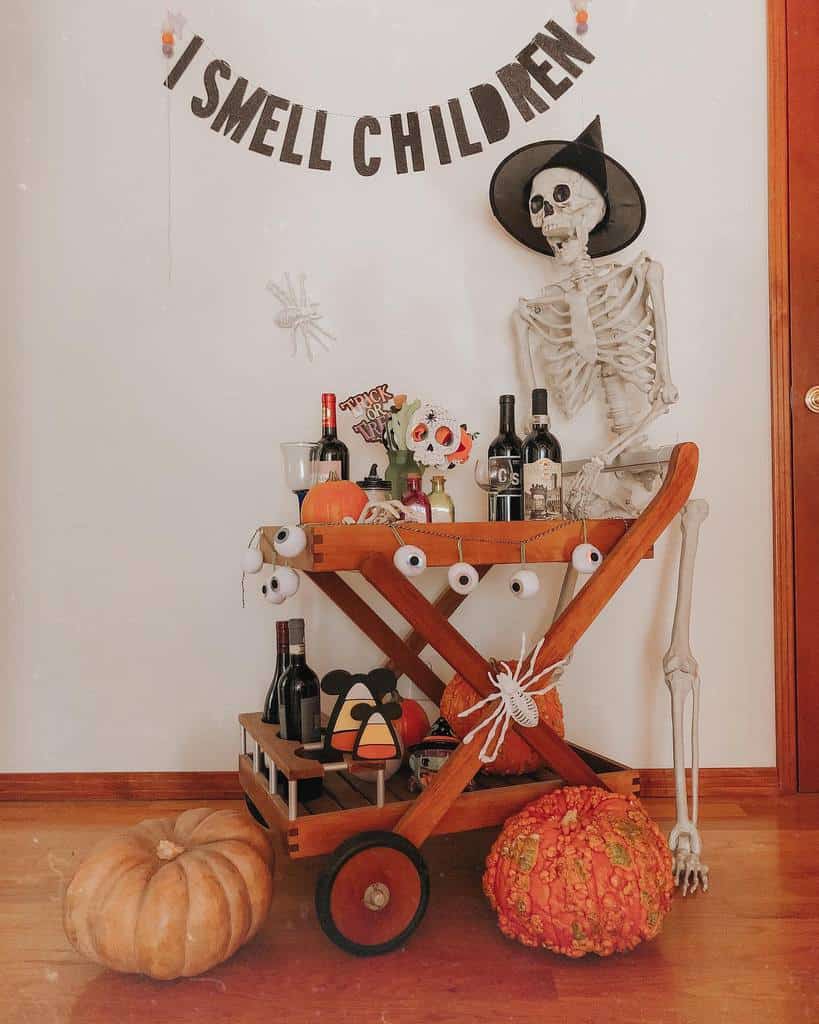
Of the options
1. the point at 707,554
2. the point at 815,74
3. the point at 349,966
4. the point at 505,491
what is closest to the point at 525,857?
the point at 349,966

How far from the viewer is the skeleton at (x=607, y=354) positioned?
188cm

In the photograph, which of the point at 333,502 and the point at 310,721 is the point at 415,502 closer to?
the point at 333,502

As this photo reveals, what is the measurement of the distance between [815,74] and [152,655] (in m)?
2.41

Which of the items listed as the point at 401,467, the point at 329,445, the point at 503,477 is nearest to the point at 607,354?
the point at 503,477

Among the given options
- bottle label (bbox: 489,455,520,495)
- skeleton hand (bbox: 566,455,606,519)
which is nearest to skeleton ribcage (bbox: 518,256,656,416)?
skeleton hand (bbox: 566,455,606,519)

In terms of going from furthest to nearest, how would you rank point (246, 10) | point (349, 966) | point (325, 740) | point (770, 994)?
point (246, 10), point (325, 740), point (349, 966), point (770, 994)

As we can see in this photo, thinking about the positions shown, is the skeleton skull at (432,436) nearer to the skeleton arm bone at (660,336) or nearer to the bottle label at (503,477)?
the bottle label at (503,477)

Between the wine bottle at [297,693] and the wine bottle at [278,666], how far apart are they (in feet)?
0.18

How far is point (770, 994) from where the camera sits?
1.36 meters

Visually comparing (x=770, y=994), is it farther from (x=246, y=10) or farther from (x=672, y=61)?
(x=246, y=10)

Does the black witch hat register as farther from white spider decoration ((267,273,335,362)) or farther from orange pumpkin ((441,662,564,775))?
→ orange pumpkin ((441,662,564,775))

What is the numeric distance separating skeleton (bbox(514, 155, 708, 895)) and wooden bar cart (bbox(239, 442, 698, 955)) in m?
0.22

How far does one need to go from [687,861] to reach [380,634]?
0.83 meters

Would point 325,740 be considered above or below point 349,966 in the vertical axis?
above
